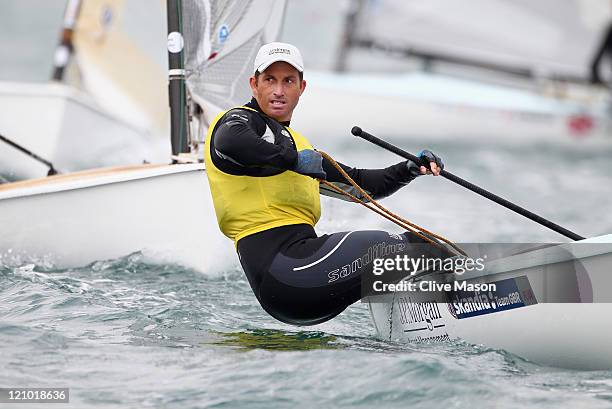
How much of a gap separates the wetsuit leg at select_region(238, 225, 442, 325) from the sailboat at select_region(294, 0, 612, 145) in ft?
28.2

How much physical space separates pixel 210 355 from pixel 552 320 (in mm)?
1040

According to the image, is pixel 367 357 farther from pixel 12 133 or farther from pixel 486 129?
pixel 486 129

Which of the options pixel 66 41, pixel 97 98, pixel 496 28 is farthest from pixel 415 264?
pixel 496 28

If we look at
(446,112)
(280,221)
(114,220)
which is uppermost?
(446,112)

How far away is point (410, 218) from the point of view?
26.6 ft

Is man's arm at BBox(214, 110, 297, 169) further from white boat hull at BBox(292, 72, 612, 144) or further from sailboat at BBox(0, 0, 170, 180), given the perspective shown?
white boat hull at BBox(292, 72, 612, 144)

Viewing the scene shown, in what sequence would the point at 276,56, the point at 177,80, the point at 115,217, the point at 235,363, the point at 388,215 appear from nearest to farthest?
the point at 235,363, the point at 276,56, the point at 388,215, the point at 115,217, the point at 177,80

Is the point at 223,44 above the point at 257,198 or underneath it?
above

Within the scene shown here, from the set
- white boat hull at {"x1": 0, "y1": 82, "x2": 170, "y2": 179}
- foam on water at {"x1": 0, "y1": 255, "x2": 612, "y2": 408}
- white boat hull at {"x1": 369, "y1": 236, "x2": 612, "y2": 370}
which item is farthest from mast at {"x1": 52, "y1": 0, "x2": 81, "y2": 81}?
white boat hull at {"x1": 369, "y1": 236, "x2": 612, "y2": 370}

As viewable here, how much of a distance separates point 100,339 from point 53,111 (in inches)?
157

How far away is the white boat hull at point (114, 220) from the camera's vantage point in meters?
5.06

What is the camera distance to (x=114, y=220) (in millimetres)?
5121

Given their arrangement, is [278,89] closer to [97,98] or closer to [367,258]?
[367,258]

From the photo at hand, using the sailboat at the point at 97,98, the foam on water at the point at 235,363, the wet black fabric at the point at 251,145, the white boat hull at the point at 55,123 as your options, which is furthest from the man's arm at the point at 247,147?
the sailboat at the point at 97,98
